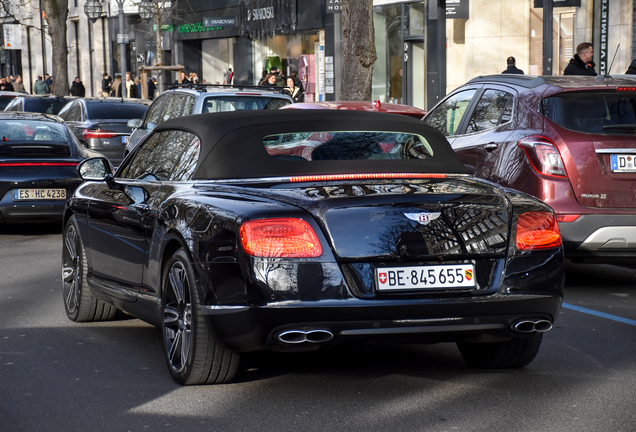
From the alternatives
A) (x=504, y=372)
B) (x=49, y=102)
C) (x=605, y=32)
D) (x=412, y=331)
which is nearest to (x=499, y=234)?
(x=412, y=331)

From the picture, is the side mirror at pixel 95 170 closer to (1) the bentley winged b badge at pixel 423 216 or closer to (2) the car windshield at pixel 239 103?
(1) the bentley winged b badge at pixel 423 216

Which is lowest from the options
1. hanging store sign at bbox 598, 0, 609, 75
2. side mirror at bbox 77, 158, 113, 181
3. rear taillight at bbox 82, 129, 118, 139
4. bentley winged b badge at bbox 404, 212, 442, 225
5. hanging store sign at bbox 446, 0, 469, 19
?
rear taillight at bbox 82, 129, 118, 139

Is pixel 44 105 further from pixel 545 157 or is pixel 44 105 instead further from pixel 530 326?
pixel 530 326

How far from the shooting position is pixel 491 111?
9.05 m

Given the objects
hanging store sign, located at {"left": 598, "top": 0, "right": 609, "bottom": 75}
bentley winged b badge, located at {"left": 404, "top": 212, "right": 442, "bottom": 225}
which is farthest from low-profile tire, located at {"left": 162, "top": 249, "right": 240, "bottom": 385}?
hanging store sign, located at {"left": 598, "top": 0, "right": 609, "bottom": 75}

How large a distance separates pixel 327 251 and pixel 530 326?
1.07 meters

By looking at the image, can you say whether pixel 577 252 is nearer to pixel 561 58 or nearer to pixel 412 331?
pixel 412 331

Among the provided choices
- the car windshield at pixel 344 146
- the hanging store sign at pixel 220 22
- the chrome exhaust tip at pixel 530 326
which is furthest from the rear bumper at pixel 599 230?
the hanging store sign at pixel 220 22

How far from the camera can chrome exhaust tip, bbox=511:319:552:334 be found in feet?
16.1

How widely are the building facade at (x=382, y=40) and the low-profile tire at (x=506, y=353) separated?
1452 cm

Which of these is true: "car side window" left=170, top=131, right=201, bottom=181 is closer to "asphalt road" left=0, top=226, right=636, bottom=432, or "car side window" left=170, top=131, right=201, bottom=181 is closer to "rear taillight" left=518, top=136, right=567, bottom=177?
"asphalt road" left=0, top=226, right=636, bottom=432

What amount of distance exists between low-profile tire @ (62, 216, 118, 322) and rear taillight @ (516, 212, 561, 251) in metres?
3.10

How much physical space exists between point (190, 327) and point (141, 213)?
94 centimetres

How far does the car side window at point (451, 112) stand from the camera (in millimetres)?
9703
